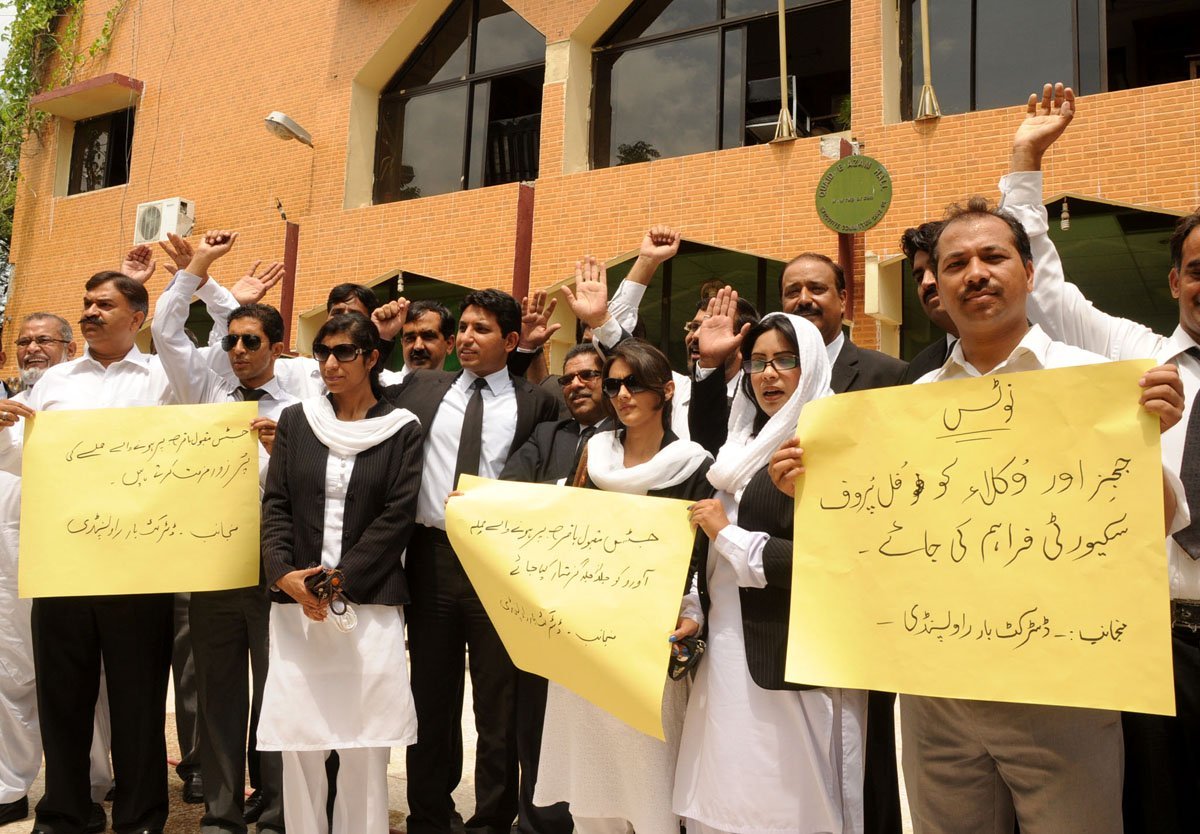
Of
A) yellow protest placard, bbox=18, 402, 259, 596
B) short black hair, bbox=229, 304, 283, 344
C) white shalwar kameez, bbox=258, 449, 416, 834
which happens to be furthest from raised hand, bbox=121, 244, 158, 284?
white shalwar kameez, bbox=258, 449, 416, 834

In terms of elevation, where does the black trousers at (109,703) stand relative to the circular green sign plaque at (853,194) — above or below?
below

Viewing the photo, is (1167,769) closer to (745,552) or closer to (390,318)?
(745,552)

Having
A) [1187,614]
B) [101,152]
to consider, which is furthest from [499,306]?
[101,152]

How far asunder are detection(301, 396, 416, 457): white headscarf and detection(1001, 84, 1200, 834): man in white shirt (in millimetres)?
2239

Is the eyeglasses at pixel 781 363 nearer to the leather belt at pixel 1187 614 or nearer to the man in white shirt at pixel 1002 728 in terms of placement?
the man in white shirt at pixel 1002 728

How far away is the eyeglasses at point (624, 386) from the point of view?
10.8 ft

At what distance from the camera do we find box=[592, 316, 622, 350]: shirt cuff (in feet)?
14.0

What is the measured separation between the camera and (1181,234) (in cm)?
262

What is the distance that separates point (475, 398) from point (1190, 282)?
2.63m

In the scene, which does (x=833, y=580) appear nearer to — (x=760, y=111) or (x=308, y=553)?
(x=308, y=553)

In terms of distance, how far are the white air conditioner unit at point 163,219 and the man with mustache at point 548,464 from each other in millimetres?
10972


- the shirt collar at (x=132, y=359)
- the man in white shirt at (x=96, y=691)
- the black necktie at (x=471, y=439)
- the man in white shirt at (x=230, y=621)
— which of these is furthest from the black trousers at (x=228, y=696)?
the shirt collar at (x=132, y=359)

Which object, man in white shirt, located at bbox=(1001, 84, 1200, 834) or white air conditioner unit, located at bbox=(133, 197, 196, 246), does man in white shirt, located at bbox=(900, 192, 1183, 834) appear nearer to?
man in white shirt, located at bbox=(1001, 84, 1200, 834)

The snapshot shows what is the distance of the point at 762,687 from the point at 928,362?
1.17 m
